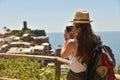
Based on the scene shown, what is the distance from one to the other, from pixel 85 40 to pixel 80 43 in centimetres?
5

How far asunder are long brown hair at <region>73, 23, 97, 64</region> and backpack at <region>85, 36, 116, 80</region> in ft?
0.15

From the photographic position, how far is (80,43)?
3.05m

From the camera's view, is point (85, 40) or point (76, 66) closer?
point (85, 40)

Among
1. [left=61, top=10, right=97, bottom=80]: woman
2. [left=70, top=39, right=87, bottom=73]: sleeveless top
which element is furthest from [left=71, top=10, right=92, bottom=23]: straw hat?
[left=70, top=39, right=87, bottom=73]: sleeveless top

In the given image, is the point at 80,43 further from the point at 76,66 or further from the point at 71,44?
the point at 76,66

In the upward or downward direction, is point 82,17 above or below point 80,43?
above

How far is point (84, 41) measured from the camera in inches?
120

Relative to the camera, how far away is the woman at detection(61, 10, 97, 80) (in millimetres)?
3047

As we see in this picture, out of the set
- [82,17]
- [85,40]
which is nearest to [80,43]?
[85,40]

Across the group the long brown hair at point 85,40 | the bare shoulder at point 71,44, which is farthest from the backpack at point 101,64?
the bare shoulder at point 71,44

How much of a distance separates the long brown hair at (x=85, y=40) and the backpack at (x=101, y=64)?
0.05m

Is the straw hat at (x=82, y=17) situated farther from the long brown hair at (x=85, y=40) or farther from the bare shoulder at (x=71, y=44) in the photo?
the bare shoulder at (x=71, y=44)

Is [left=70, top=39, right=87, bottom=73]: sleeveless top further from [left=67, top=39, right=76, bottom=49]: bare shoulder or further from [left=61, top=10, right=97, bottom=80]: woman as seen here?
[left=67, top=39, right=76, bottom=49]: bare shoulder

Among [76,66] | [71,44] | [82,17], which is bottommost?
[76,66]
